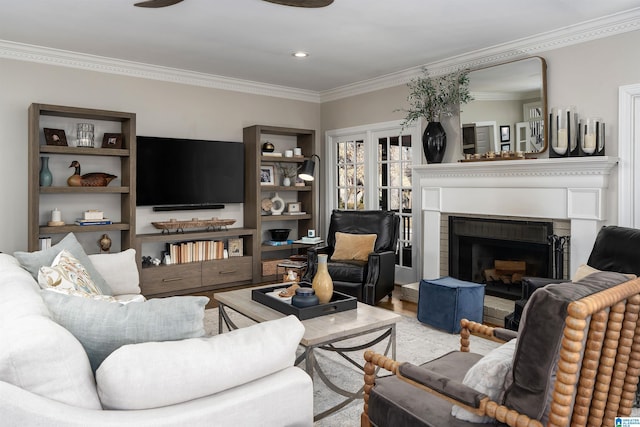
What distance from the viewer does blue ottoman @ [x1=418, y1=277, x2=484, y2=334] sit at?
12.6ft

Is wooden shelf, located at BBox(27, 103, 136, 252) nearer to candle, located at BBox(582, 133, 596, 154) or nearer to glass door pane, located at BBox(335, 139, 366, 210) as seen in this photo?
glass door pane, located at BBox(335, 139, 366, 210)

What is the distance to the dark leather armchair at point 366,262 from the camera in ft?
15.1

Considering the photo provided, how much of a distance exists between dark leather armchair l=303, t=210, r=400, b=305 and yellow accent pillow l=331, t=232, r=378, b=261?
0.09 metres

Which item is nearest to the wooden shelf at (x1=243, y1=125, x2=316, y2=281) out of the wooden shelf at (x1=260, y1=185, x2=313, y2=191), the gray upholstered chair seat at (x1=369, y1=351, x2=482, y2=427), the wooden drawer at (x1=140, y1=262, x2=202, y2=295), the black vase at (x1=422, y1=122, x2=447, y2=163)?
the wooden shelf at (x1=260, y1=185, x2=313, y2=191)

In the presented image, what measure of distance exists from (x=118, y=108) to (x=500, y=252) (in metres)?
4.40

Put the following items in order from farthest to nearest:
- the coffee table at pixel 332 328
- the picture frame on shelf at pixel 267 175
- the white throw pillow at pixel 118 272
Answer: the picture frame on shelf at pixel 267 175
the white throw pillow at pixel 118 272
the coffee table at pixel 332 328

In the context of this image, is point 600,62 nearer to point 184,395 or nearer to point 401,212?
point 401,212

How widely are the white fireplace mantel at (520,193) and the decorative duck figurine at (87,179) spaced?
3.40 m

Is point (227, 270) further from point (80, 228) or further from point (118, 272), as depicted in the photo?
point (118, 272)

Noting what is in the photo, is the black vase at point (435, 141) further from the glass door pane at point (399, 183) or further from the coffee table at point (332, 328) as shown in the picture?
the coffee table at point (332, 328)

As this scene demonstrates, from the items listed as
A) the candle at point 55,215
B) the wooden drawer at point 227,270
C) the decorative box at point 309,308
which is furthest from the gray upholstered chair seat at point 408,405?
the candle at point 55,215

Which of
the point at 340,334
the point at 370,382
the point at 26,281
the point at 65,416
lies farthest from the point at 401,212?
the point at 65,416

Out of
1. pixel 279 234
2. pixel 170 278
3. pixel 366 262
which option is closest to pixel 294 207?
pixel 279 234

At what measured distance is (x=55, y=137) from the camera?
4656 mm
